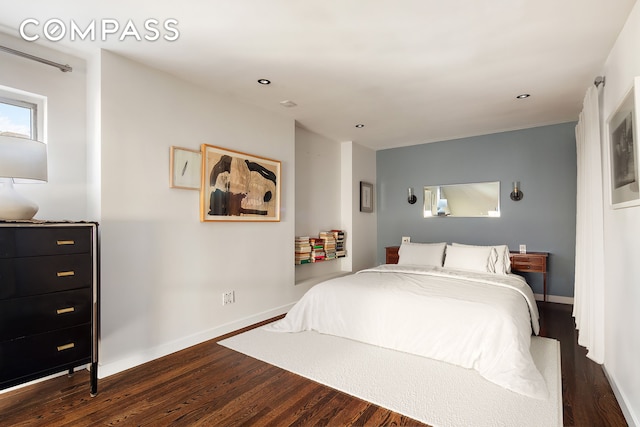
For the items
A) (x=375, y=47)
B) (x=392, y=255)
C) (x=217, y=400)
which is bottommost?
(x=217, y=400)

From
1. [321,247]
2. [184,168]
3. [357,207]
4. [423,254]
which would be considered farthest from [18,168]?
[357,207]

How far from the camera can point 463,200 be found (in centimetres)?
518

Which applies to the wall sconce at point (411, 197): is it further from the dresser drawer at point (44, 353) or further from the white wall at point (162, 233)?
the dresser drawer at point (44, 353)

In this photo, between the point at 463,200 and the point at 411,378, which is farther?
the point at 463,200

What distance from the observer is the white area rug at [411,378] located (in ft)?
6.45

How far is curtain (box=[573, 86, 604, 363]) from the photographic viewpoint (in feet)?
8.73

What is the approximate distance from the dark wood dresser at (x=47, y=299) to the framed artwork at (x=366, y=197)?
13.5 ft

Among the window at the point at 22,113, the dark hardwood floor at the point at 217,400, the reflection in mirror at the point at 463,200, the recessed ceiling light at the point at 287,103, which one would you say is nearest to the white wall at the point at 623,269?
the dark hardwood floor at the point at 217,400

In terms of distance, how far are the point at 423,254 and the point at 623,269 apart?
7.60 ft

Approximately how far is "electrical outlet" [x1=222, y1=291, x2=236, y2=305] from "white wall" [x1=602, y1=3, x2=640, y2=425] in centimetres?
306

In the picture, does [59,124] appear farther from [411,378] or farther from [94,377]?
[411,378]

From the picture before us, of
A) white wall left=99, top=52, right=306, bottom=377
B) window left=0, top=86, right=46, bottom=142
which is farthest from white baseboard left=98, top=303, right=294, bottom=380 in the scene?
window left=0, top=86, right=46, bottom=142

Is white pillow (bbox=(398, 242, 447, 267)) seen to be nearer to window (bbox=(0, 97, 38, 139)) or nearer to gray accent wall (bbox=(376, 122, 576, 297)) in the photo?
gray accent wall (bbox=(376, 122, 576, 297))

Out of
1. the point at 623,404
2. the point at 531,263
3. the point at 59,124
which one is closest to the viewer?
the point at 623,404
